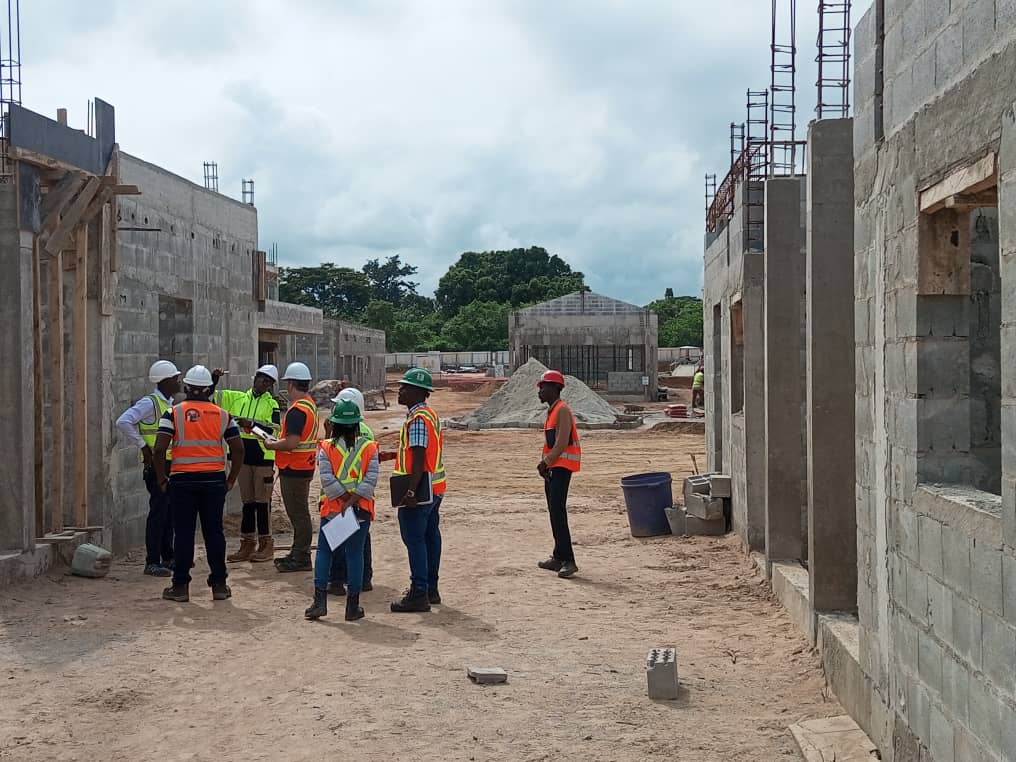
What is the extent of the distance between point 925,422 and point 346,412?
4362 millimetres

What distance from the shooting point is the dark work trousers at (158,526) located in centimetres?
927

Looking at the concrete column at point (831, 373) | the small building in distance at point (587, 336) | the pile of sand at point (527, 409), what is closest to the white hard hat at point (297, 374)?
the concrete column at point (831, 373)

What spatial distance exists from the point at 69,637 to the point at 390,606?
2.29 metres

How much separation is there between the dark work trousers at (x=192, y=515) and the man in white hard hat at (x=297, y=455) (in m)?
0.89

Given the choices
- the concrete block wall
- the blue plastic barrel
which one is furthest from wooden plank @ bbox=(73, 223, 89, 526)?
the concrete block wall

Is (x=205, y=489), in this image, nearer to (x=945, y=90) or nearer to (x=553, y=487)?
(x=553, y=487)

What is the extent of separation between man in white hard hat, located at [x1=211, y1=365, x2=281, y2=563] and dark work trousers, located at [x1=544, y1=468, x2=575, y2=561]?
8.65 ft

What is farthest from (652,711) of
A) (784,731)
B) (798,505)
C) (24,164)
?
(24,164)

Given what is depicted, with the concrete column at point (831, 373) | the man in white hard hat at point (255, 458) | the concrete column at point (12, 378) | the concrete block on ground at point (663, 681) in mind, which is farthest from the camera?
the man in white hard hat at point (255, 458)

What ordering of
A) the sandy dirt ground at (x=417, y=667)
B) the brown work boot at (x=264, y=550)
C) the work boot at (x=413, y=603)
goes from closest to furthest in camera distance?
the sandy dirt ground at (x=417, y=667), the work boot at (x=413, y=603), the brown work boot at (x=264, y=550)

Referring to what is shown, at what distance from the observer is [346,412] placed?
7.78 metres

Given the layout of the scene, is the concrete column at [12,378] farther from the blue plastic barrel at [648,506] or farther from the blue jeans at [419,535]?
the blue plastic barrel at [648,506]

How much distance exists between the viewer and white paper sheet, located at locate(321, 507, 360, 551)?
25.3 ft

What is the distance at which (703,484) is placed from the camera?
11922mm
